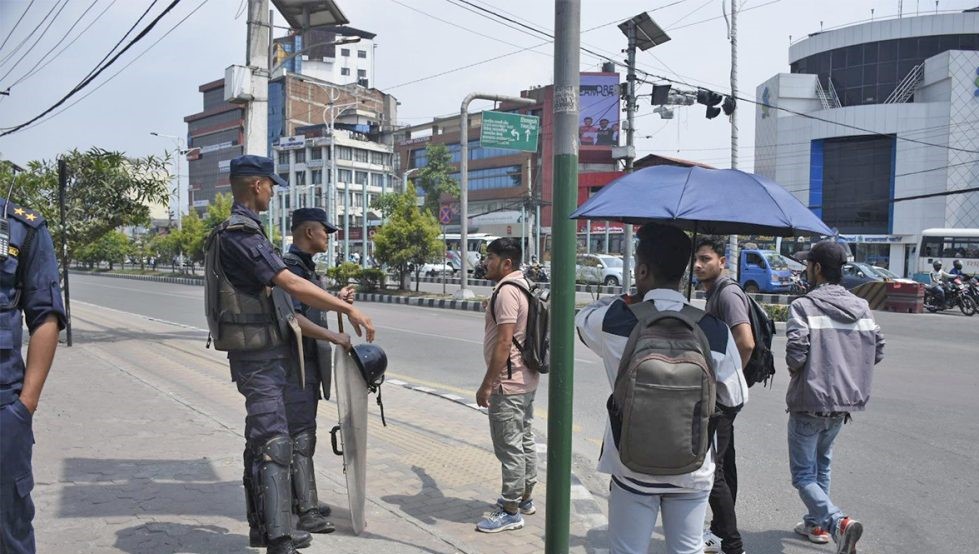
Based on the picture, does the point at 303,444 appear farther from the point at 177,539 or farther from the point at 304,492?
the point at 177,539

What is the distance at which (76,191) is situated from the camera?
11.0 meters

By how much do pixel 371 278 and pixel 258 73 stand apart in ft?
61.1

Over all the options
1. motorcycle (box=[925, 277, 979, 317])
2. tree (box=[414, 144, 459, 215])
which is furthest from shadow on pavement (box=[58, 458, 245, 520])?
tree (box=[414, 144, 459, 215])

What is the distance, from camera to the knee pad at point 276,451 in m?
3.05

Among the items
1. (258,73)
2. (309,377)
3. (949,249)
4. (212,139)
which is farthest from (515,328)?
(212,139)

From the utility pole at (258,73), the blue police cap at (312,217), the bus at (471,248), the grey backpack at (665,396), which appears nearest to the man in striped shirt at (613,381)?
the grey backpack at (665,396)

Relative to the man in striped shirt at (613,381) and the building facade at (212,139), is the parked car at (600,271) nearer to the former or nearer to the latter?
the man in striped shirt at (613,381)

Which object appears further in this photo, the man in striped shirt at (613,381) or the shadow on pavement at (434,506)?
the shadow on pavement at (434,506)

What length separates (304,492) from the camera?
3.53m

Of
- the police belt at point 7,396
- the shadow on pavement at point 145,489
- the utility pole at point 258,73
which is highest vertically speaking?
the utility pole at point 258,73

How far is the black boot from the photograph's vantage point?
3.51m

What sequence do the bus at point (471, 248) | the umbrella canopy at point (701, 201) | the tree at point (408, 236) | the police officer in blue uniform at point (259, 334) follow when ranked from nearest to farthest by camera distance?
the umbrella canopy at point (701, 201), the police officer in blue uniform at point (259, 334), the tree at point (408, 236), the bus at point (471, 248)

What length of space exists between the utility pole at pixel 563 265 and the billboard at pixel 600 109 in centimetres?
5560

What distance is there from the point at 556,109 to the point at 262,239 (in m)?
1.41
